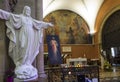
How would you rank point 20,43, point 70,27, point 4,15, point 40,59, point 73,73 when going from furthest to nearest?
point 70,27, point 73,73, point 40,59, point 20,43, point 4,15

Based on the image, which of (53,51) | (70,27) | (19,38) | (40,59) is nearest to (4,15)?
(19,38)

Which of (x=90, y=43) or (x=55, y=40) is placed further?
(x=90, y=43)

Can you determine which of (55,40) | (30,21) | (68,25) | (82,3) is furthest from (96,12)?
(30,21)

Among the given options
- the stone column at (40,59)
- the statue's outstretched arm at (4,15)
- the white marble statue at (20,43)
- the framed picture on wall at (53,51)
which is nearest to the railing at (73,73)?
the framed picture on wall at (53,51)

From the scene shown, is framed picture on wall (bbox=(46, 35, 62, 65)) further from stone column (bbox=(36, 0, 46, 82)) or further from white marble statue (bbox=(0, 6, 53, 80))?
white marble statue (bbox=(0, 6, 53, 80))

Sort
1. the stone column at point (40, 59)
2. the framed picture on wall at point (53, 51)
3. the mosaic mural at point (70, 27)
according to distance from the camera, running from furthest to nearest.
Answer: the mosaic mural at point (70, 27) < the framed picture on wall at point (53, 51) < the stone column at point (40, 59)

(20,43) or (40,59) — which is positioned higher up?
(20,43)

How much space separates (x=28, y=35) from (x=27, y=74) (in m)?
0.78

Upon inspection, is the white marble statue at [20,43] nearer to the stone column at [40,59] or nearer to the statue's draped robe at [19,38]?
the statue's draped robe at [19,38]

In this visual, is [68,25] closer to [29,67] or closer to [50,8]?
[50,8]

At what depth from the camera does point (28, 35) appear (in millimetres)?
4477

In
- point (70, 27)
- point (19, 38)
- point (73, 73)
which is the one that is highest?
point (70, 27)

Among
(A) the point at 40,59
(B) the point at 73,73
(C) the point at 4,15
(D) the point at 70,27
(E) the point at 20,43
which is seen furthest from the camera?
(D) the point at 70,27

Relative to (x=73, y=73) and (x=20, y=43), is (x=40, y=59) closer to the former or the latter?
(x=20, y=43)
